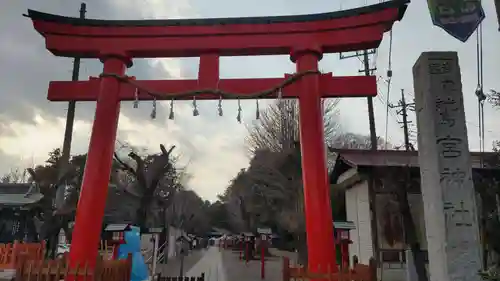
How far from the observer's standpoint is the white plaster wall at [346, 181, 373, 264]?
13.9 meters

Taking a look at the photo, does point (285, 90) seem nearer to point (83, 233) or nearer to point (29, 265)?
point (83, 233)

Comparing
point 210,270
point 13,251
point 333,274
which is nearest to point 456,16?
point 333,274

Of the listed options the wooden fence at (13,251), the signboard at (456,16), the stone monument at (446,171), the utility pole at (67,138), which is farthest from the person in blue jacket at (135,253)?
the signboard at (456,16)

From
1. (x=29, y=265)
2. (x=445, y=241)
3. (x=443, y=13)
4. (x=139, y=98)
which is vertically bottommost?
(x=29, y=265)

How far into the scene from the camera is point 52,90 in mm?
9117

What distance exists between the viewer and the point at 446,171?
5.23 m

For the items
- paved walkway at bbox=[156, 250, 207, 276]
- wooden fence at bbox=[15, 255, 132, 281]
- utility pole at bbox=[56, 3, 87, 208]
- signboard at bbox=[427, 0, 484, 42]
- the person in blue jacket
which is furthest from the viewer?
paved walkway at bbox=[156, 250, 207, 276]

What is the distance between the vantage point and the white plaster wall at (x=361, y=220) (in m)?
13.9

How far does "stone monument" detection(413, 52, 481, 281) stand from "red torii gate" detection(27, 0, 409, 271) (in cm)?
282

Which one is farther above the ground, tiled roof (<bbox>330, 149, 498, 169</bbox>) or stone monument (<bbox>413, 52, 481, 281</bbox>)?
tiled roof (<bbox>330, 149, 498, 169</bbox>)

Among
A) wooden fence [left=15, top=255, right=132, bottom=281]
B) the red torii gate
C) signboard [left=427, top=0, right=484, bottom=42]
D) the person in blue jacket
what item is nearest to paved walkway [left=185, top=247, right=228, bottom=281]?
the person in blue jacket

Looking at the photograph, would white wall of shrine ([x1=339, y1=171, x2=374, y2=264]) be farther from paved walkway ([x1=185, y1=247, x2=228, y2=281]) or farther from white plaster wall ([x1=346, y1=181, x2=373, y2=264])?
paved walkway ([x1=185, y1=247, x2=228, y2=281])

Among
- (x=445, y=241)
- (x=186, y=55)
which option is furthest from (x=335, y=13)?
(x=445, y=241)

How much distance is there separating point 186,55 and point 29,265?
5.62 m
